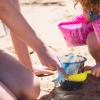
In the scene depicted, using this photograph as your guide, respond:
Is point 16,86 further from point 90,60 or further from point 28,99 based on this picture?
point 90,60

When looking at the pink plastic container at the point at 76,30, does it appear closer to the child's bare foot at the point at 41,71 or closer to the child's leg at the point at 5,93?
the child's bare foot at the point at 41,71

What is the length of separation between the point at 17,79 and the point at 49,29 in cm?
126

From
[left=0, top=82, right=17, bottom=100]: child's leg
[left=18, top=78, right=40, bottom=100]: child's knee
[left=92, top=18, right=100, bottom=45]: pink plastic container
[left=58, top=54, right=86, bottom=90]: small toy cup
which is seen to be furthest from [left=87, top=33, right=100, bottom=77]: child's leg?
[left=0, top=82, right=17, bottom=100]: child's leg

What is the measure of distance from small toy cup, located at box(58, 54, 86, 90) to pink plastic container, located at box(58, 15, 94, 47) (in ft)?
1.01

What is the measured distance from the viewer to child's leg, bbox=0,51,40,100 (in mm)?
2023

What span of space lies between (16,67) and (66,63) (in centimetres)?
26

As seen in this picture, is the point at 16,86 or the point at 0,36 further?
the point at 0,36

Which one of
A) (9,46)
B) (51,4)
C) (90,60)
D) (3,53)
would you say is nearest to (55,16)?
(51,4)

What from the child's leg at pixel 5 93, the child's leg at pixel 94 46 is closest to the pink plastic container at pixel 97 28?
the child's leg at pixel 94 46

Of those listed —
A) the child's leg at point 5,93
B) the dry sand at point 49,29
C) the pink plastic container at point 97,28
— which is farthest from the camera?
the dry sand at point 49,29

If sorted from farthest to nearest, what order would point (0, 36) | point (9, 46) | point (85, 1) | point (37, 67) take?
1. point (0, 36)
2. point (9, 46)
3. point (37, 67)
4. point (85, 1)

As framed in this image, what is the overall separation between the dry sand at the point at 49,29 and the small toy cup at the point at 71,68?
0.37 ft

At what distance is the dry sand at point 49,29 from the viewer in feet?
7.88

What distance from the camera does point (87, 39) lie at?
93.4 inches
